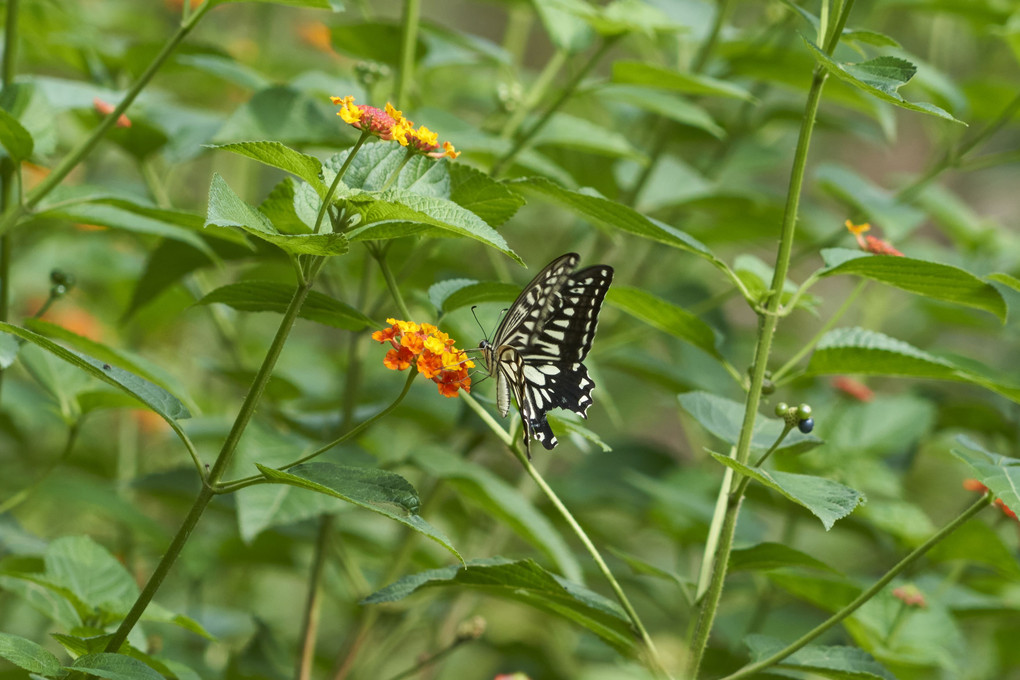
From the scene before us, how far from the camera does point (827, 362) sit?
1001mm

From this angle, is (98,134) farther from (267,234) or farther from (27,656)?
(27,656)

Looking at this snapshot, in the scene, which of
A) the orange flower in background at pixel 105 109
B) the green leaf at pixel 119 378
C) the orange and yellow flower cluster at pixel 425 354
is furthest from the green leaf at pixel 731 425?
the orange flower in background at pixel 105 109

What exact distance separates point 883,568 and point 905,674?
0.66m

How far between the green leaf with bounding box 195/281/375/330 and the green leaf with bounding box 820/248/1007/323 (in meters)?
0.46

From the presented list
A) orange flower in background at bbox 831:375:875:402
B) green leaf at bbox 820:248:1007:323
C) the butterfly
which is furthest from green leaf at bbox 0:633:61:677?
orange flower in background at bbox 831:375:875:402

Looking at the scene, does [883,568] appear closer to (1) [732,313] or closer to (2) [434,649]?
(2) [434,649]

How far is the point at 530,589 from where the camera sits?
912 millimetres

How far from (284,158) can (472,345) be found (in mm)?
561

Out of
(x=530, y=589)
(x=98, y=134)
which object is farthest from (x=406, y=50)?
(x=530, y=589)

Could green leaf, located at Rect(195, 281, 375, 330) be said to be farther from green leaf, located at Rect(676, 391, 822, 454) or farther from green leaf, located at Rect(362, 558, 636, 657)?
green leaf, located at Rect(676, 391, 822, 454)

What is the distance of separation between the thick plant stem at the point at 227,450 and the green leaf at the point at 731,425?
44 cm

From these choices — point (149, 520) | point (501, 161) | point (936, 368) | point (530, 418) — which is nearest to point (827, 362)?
point (936, 368)

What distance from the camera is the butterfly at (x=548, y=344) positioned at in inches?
38.8

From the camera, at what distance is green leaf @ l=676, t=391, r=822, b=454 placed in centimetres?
98
